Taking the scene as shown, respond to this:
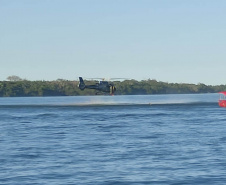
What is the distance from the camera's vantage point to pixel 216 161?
145 ft

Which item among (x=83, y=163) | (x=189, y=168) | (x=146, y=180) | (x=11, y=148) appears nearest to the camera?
(x=146, y=180)

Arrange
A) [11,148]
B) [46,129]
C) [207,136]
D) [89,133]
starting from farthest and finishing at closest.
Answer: [46,129] → [89,133] → [207,136] → [11,148]

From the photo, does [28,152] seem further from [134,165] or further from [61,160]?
[134,165]

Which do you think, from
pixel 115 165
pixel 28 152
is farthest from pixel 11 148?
pixel 115 165

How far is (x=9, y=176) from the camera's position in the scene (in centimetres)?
3950

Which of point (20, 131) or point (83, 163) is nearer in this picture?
point (83, 163)

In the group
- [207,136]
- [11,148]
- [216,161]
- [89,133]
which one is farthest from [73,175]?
[89,133]

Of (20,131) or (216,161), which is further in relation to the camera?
(20,131)

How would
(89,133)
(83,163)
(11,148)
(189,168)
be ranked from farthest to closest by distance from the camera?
(89,133), (11,148), (83,163), (189,168)

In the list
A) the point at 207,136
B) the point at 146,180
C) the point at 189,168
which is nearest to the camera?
the point at 146,180

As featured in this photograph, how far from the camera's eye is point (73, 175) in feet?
130

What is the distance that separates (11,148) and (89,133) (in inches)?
676

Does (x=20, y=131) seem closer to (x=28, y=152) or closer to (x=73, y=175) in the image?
(x=28, y=152)

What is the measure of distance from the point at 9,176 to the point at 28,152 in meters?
12.2
